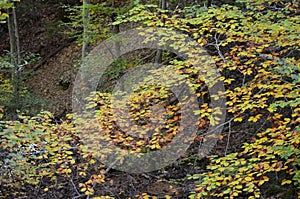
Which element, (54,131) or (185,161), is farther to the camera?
(185,161)

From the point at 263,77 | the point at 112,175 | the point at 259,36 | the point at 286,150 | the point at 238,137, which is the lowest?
the point at 112,175

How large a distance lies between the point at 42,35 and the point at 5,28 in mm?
1992

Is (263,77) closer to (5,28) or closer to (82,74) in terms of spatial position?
(82,74)

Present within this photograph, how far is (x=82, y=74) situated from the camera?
8641 mm

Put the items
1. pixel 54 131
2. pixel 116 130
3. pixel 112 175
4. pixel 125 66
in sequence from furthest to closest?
pixel 125 66 → pixel 112 175 → pixel 116 130 → pixel 54 131

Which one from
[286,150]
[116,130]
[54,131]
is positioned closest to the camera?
[286,150]

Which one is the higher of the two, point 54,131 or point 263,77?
point 263,77

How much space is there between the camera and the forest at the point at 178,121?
4.81 metres

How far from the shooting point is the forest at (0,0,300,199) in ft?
15.8

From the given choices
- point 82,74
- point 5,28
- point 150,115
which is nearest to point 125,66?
point 82,74

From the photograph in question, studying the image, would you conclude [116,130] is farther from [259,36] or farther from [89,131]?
[259,36]

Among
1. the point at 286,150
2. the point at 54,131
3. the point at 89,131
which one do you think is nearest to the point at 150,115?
the point at 89,131

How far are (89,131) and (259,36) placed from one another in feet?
10.9

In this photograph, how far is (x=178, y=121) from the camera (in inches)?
262
